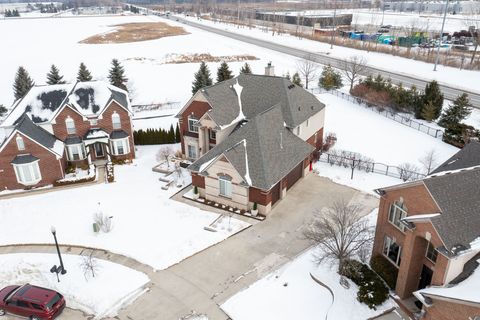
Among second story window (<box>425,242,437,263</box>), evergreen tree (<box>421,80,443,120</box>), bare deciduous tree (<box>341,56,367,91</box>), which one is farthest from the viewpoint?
bare deciduous tree (<box>341,56,367,91</box>)

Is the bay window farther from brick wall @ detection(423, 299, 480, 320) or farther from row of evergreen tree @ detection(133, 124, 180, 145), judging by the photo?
brick wall @ detection(423, 299, 480, 320)

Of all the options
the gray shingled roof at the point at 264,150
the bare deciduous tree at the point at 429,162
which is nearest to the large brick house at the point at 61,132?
the gray shingled roof at the point at 264,150

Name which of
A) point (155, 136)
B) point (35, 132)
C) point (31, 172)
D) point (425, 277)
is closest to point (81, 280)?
point (31, 172)

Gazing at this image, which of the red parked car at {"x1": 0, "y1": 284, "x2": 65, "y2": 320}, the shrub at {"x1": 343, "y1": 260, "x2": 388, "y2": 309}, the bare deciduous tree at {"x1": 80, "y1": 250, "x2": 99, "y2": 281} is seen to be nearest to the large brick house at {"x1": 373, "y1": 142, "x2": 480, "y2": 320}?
the shrub at {"x1": 343, "y1": 260, "x2": 388, "y2": 309}

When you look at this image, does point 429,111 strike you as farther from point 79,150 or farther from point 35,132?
point 35,132

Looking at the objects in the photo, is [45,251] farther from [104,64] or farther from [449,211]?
[104,64]

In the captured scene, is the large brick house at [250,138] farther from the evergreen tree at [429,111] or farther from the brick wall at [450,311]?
the evergreen tree at [429,111]
